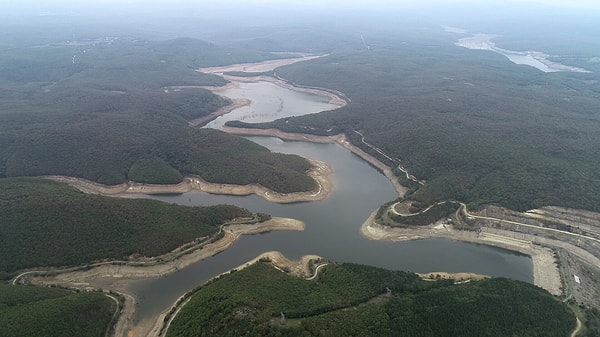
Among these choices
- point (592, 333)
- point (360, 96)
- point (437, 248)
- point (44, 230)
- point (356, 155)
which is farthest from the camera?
point (360, 96)

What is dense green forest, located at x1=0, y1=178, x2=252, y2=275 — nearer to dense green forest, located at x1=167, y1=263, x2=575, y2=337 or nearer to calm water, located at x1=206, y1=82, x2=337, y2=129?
dense green forest, located at x1=167, y1=263, x2=575, y2=337

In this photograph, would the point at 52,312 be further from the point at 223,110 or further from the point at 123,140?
the point at 223,110

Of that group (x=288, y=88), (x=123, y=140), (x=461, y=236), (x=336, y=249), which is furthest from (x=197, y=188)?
(x=288, y=88)

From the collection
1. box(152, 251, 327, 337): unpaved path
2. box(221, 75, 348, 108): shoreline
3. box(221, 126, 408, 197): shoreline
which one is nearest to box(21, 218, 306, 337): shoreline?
box(152, 251, 327, 337): unpaved path

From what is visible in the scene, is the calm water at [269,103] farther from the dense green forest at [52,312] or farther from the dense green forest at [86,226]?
the dense green forest at [52,312]

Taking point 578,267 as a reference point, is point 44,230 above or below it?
above

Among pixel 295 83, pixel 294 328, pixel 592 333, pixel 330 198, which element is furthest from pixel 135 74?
pixel 592 333

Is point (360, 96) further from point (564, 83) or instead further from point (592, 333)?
point (592, 333)
